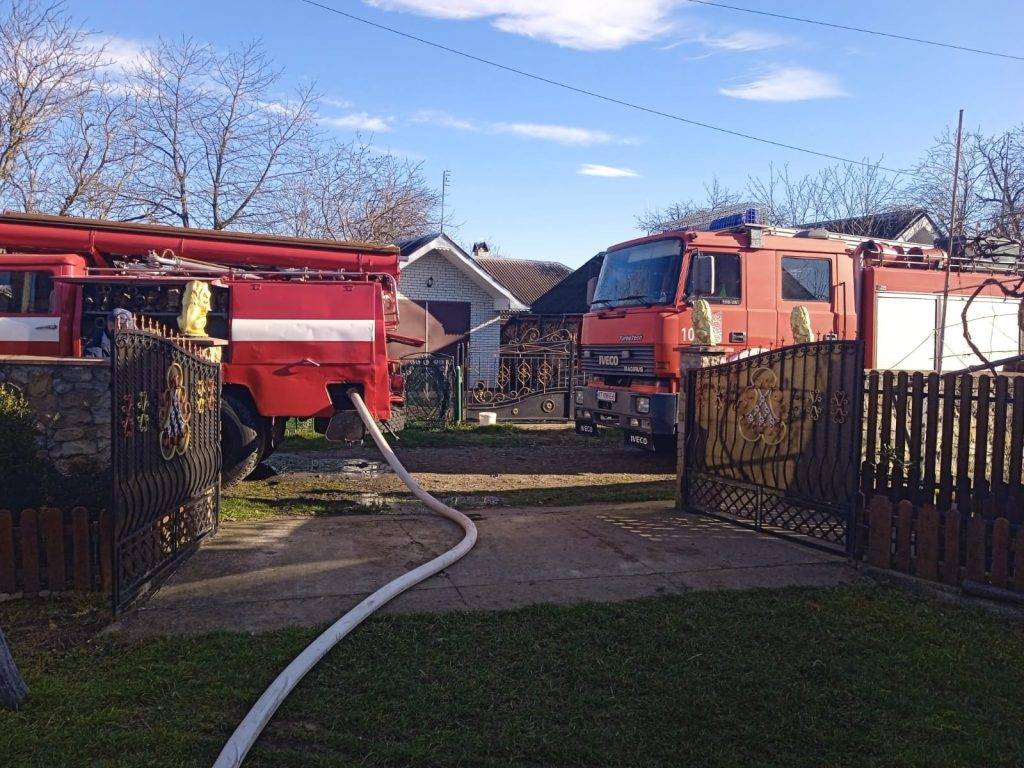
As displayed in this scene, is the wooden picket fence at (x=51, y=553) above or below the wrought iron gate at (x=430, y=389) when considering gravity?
below

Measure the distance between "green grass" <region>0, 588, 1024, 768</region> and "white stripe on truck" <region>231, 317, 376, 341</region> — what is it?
445cm

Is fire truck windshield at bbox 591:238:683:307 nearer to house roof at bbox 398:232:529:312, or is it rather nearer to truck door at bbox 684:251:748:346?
truck door at bbox 684:251:748:346

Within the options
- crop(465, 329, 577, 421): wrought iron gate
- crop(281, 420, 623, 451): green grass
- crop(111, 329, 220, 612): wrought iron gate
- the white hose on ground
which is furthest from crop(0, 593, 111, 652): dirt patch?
crop(465, 329, 577, 421): wrought iron gate

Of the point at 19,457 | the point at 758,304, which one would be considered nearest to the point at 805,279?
the point at 758,304

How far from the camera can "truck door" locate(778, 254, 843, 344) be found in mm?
11125

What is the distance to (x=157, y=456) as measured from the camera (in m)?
5.52

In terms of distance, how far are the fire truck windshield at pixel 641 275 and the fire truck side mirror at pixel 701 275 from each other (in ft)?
0.65

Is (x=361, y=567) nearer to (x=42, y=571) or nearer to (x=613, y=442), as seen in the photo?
(x=42, y=571)

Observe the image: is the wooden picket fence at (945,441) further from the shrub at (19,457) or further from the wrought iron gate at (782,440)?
the shrub at (19,457)

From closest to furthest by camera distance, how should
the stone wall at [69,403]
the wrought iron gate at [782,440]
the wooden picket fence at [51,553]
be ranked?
the wooden picket fence at [51,553]
the stone wall at [69,403]
the wrought iron gate at [782,440]

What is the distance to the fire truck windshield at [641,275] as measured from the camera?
Answer: 422 inches

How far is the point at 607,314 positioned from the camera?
11586mm

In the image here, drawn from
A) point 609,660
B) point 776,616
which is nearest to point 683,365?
point 776,616

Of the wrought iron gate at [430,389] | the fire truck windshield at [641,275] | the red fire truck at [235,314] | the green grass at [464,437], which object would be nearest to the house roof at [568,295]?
the wrought iron gate at [430,389]
